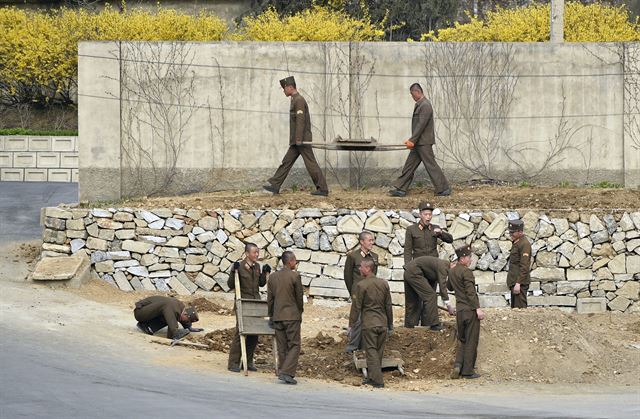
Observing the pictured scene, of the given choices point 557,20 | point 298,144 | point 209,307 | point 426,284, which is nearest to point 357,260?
point 426,284

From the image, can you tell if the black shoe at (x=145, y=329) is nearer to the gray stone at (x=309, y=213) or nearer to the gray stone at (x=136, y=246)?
the gray stone at (x=136, y=246)

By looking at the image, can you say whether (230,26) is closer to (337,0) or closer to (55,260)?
(337,0)

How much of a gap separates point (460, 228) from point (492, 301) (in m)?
1.32

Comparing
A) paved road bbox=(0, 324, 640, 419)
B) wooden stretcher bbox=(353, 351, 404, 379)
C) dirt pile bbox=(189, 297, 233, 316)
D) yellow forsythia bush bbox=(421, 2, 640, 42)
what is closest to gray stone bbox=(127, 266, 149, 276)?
dirt pile bbox=(189, 297, 233, 316)

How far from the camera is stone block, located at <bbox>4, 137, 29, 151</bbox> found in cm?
2886

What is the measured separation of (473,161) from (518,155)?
0.86m

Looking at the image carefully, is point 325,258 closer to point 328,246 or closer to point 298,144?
point 328,246

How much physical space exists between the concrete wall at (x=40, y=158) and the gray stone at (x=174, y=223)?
25.7ft

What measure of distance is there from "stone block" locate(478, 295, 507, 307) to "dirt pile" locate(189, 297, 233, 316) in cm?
420

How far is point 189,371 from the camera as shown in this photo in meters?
15.9

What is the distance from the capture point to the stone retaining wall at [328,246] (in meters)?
21.5

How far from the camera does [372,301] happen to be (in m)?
16.0

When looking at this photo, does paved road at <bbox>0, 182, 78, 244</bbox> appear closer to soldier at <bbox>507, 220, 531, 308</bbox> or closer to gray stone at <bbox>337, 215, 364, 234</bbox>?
gray stone at <bbox>337, 215, 364, 234</bbox>

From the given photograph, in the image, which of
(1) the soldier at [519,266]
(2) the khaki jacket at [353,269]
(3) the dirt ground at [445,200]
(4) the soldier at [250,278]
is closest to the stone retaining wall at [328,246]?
(3) the dirt ground at [445,200]
